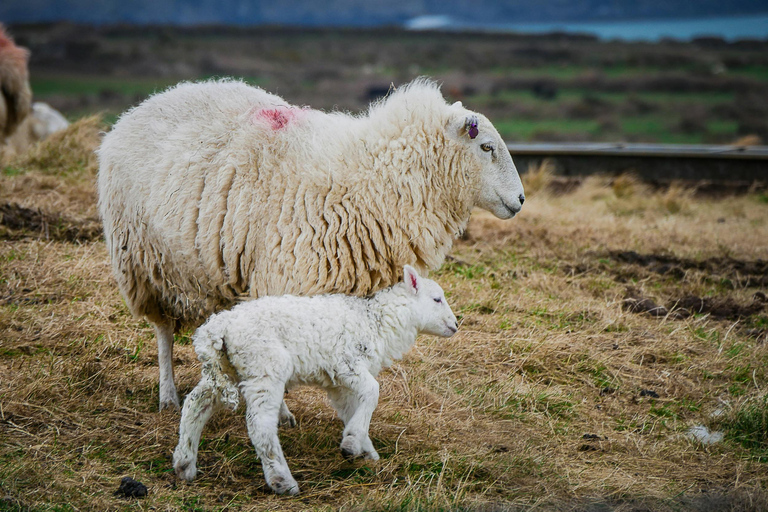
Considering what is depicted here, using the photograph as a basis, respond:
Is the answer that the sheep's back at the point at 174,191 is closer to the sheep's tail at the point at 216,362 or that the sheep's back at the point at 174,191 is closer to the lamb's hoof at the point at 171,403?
the lamb's hoof at the point at 171,403

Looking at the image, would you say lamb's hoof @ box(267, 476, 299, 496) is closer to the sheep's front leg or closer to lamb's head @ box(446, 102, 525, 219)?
the sheep's front leg

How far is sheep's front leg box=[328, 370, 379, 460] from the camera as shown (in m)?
3.75

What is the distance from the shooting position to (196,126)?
4.66 metres

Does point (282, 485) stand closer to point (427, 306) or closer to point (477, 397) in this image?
point (427, 306)

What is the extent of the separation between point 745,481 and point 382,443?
6.11 feet

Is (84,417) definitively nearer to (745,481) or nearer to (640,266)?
(745,481)

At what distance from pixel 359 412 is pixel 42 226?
476 cm

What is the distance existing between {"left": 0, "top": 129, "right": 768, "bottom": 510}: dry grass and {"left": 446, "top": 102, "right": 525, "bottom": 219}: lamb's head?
121cm

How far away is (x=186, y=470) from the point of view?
3787 millimetres

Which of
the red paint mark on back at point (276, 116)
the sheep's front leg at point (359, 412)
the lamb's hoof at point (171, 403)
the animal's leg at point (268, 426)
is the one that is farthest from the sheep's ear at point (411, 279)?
the lamb's hoof at point (171, 403)

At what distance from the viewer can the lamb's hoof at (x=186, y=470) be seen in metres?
3.78

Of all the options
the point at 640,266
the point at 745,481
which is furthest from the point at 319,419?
the point at 640,266

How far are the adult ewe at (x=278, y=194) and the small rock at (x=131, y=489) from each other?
3.54 feet

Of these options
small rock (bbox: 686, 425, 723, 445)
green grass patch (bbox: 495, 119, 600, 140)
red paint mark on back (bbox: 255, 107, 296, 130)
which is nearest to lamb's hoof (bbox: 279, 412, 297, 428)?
red paint mark on back (bbox: 255, 107, 296, 130)
